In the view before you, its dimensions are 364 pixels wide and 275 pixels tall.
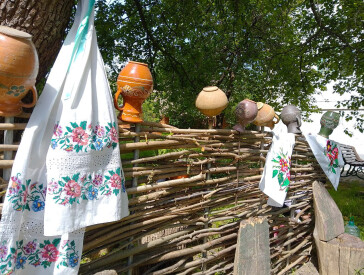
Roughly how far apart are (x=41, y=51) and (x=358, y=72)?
4.87m

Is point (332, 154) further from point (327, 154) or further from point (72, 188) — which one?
point (72, 188)

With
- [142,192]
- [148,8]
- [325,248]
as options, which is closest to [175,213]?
[142,192]

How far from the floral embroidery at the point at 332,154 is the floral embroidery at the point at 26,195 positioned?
255 cm

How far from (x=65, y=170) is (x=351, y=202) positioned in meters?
5.77

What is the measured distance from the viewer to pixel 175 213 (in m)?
2.08

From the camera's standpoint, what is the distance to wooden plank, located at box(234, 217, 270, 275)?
2016 millimetres

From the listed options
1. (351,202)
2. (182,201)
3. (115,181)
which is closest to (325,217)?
(182,201)

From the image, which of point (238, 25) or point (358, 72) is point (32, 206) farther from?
point (358, 72)

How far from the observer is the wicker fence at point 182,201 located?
1.87 metres

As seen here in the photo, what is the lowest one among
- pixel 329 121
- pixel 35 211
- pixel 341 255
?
pixel 341 255

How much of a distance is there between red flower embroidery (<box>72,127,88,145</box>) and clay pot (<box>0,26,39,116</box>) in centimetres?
26

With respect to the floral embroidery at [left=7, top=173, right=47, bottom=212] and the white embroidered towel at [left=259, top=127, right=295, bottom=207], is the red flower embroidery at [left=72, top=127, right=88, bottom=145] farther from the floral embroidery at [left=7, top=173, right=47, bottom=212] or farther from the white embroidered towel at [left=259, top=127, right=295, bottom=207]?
the white embroidered towel at [left=259, top=127, right=295, bottom=207]

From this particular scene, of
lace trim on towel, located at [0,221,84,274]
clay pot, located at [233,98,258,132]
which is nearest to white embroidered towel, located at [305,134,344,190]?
clay pot, located at [233,98,258,132]

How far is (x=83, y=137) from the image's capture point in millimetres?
1482
